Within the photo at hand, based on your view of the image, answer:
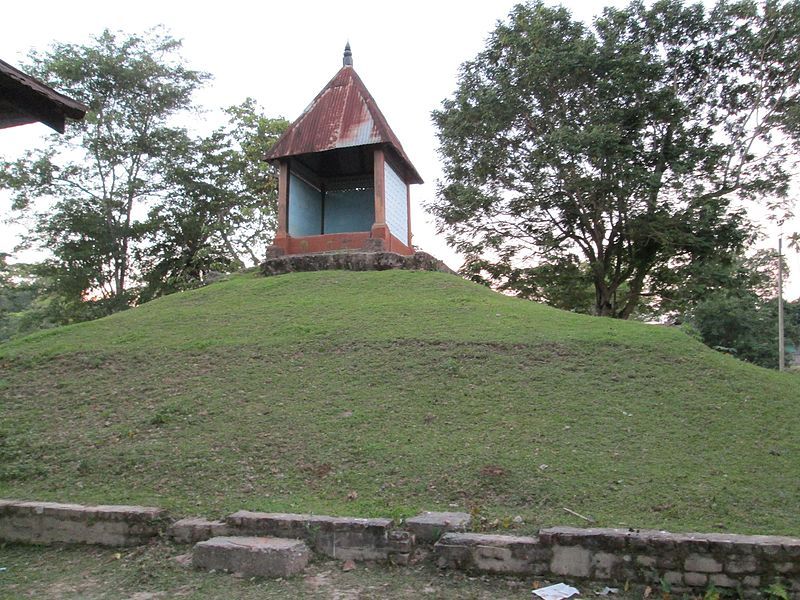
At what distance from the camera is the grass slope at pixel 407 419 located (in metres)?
5.04

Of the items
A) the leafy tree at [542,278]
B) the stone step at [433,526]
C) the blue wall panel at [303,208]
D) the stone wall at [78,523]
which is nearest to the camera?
the stone step at [433,526]

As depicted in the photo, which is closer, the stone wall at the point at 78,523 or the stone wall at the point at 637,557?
the stone wall at the point at 637,557

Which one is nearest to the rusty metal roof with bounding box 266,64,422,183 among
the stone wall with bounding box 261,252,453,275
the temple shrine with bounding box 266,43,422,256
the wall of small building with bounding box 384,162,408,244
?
the temple shrine with bounding box 266,43,422,256

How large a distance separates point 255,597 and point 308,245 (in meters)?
10.3

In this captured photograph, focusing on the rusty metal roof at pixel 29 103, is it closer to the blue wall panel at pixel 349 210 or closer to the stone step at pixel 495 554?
the stone step at pixel 495 554

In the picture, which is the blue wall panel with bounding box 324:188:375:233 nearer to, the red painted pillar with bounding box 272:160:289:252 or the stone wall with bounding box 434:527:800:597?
the red painted pillar with bounding box 272:160:289:252

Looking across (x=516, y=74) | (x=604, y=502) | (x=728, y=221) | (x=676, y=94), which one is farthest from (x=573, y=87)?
(x=604, y=502)

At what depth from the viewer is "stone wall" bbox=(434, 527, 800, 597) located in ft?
11.9

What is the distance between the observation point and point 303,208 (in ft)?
47.0

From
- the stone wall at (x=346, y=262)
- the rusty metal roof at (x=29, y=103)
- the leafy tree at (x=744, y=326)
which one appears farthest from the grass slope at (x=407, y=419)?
the leafy tree at (x=744, y=326)

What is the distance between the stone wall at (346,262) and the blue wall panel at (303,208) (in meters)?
1.01

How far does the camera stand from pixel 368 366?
784cm

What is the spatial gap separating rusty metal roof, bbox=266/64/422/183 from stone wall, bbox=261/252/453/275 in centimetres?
242

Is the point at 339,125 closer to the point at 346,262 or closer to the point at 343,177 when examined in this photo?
the point at 343,177
